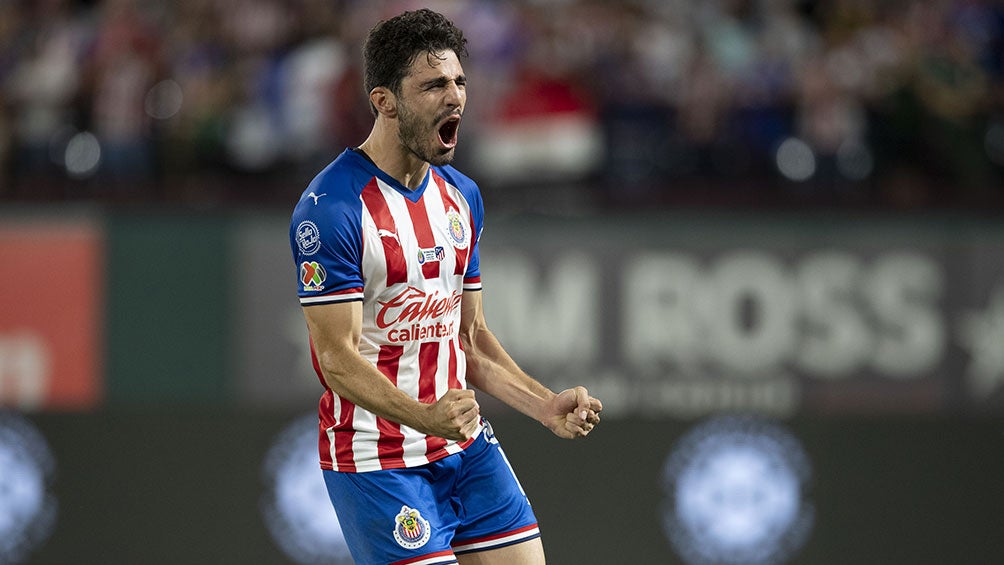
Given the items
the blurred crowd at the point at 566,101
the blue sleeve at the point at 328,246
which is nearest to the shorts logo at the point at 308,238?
the blue sleeve at the point at 328,246

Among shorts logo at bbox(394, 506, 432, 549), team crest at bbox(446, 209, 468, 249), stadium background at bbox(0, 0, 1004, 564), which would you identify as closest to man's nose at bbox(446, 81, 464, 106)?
team crest at bbox(446, 209, 468, 249)

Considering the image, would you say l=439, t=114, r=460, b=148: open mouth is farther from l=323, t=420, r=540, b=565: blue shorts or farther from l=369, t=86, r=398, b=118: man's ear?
l=323, t=420, r=540, b=565: blue shorts

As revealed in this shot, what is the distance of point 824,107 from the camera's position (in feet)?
32.5

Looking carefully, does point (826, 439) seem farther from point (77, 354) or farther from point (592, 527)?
point (77, 354)

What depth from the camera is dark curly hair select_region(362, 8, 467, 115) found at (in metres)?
4.47

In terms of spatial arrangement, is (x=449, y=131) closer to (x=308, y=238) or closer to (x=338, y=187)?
(x=338, y=187)

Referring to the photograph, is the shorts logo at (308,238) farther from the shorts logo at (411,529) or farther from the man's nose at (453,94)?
the shorts logo at (411,529)

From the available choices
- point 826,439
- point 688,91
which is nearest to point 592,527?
point 826,439

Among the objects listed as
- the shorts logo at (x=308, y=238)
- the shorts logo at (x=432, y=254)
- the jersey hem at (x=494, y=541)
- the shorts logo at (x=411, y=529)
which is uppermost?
the shorts logo at (x=308, y=238)

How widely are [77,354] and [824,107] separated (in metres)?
5.36

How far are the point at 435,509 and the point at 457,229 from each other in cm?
94

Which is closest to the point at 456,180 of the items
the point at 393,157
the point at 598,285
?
the point at 393,157

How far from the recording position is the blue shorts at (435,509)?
15.0ft

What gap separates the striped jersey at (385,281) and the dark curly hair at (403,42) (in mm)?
325
